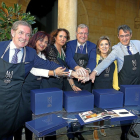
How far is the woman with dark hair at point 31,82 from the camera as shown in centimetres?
192

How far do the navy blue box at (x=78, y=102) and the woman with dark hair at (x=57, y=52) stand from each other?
0.67 meters

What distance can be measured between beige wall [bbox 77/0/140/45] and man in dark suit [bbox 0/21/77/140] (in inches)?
208

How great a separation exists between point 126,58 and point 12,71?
1617mm

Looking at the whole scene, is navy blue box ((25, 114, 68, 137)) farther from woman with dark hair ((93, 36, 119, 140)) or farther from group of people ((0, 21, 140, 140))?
woman with dark hair ((93, 36, 119, 140))

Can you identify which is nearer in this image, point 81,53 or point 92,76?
point 92,76

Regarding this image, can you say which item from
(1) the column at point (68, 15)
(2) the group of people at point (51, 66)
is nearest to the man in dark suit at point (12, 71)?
(2) the group of people at point (51, 66)

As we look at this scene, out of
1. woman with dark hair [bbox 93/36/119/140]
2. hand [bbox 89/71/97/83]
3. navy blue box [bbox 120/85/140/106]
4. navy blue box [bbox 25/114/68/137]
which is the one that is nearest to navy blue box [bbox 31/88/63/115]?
navy blue box [bbox 25/114/68/137]

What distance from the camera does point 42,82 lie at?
2.46m

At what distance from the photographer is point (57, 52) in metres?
2.57

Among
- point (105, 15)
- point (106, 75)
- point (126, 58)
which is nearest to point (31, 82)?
point (106, 75)

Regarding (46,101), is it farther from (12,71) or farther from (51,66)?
(51,66)

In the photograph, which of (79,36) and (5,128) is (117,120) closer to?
(5,128)

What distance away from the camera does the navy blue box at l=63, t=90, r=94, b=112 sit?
177cm

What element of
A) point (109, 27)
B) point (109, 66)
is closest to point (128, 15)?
point (109, 27)
